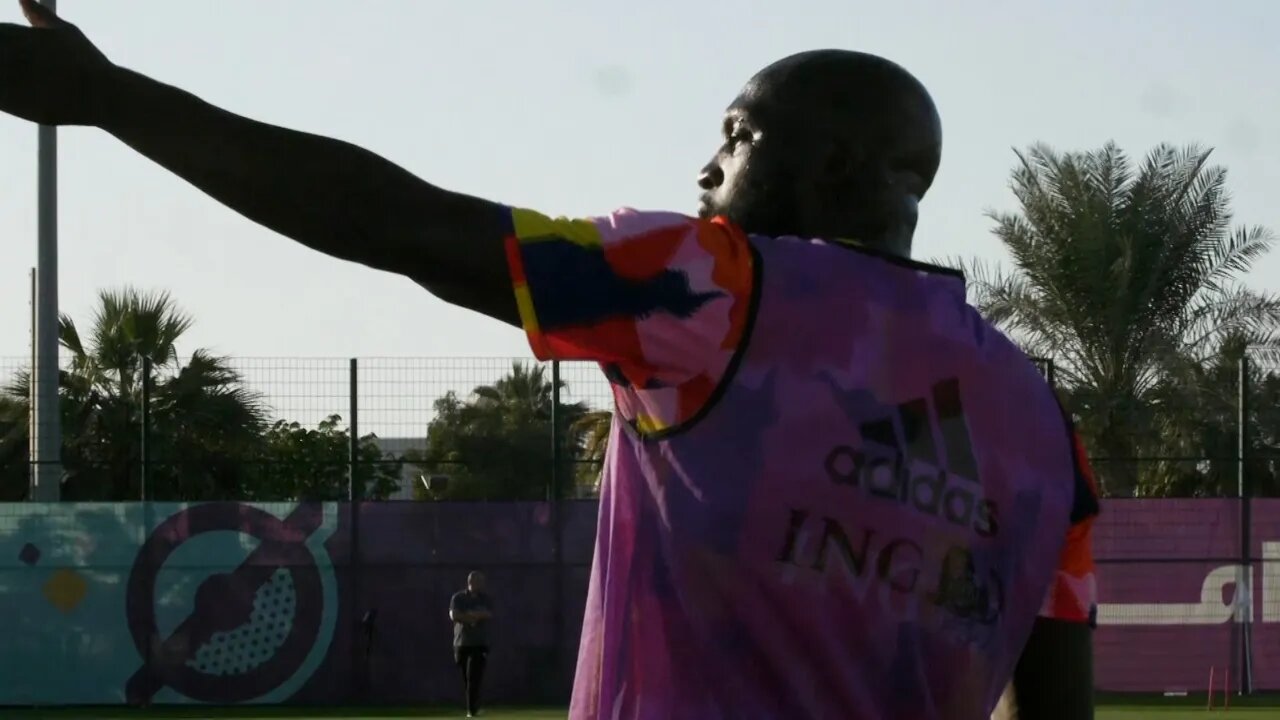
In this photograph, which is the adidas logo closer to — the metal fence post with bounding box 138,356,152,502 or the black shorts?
the black shorts

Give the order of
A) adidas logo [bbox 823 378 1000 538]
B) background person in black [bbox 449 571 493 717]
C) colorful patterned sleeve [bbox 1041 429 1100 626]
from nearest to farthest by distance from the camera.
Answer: adidas logo [bbox 823 378 1000 538] → colorful patterned sleeve [bbox 1041 429 1100 626] → background person in black [bbox 449 571 493 717]

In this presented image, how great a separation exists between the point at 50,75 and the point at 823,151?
79 centimetres

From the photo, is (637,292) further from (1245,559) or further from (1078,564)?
(1245,559)

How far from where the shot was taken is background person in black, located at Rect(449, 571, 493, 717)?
21.9 metres

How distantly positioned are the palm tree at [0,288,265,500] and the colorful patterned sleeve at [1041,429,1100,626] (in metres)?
24.5

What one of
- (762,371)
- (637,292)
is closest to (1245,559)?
(762,371)

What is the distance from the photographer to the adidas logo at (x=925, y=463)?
2.18m

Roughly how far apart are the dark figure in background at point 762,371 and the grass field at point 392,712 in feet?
61.4

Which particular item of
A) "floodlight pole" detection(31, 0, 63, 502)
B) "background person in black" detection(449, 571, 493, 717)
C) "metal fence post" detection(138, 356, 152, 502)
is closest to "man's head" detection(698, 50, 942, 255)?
"background person in black" detection(449, 571, 493, 717)

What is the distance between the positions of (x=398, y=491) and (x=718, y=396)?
22.8 meters

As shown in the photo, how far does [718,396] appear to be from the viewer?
2.08 metres

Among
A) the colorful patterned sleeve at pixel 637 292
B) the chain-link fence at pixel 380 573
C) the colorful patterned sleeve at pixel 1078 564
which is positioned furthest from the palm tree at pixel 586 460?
the colorful patterned sleeve at pixel 637 292

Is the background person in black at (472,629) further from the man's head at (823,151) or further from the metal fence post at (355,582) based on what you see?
the man's head at (823,151)

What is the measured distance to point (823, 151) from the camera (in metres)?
2.25
